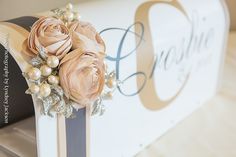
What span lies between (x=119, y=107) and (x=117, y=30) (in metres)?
0.13

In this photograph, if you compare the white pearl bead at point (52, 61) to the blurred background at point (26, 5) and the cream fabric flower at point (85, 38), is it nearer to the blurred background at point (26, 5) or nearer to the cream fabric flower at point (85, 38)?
the cream fabric flower at point (85, 38)

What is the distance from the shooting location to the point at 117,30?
0.68m

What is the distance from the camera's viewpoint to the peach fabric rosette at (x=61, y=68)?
513mm

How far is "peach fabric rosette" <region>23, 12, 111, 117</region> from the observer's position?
0.51 metres

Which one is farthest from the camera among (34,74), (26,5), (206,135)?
(26,5)

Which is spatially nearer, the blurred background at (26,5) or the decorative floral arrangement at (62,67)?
the decorative floral arrangement at (62,67)

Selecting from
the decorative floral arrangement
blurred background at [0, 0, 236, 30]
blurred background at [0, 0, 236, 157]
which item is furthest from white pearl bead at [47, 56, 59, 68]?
blurred background at [0, 0, 236, 30]

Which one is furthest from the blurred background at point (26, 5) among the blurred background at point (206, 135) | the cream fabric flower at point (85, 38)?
the cream fabric flower at point (85, 38)

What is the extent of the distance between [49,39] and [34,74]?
5cm

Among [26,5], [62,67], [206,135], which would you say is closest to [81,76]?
[62,67]

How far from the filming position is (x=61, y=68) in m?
0.52

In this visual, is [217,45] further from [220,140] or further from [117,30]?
[117,30]

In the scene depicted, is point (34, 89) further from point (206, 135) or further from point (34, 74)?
point (206, 135)

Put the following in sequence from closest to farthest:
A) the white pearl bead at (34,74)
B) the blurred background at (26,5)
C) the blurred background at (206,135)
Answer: the white pearl bead at (34,74) → the blurred background at (206,135) → the blurred background at (26,5)
